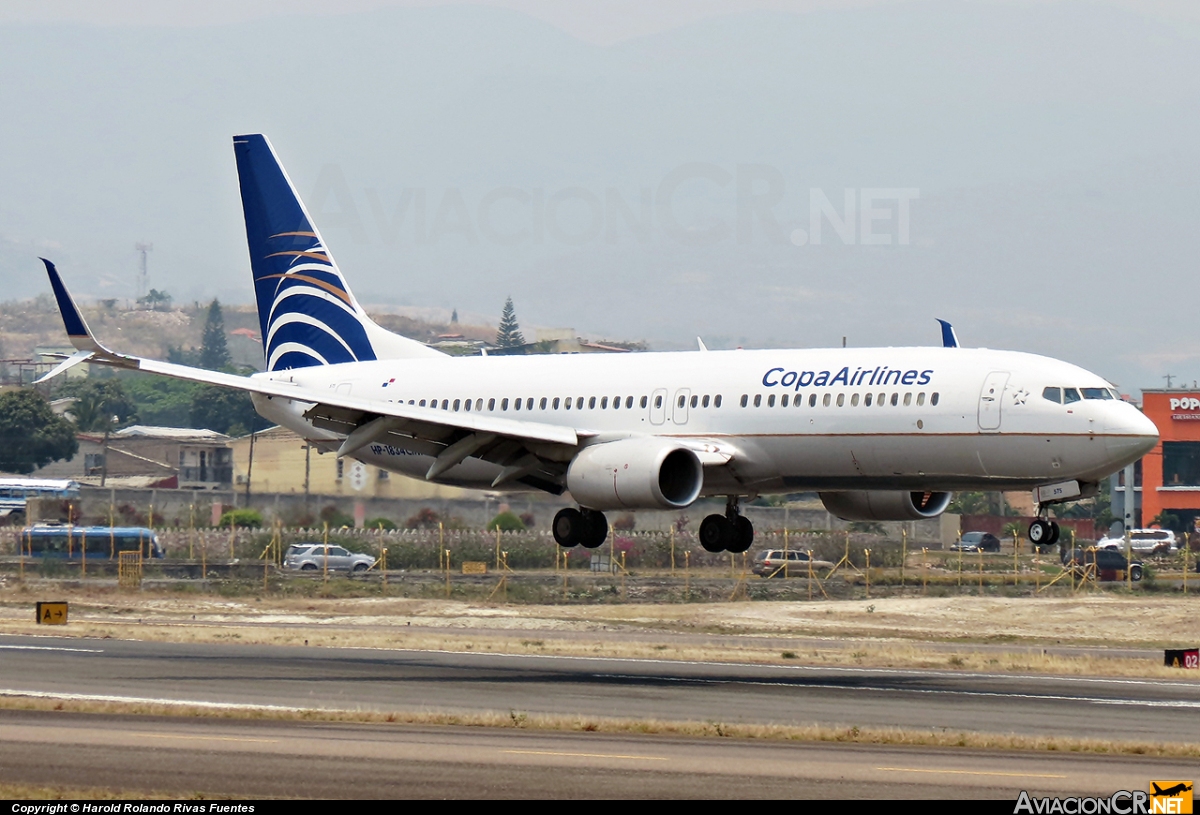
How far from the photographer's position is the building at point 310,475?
7475 centimetres

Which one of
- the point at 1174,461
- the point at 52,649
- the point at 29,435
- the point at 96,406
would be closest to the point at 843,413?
the point at 52,649

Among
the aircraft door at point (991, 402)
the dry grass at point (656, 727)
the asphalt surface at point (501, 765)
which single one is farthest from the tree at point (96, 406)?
the asphalt surface at point (501, 765)

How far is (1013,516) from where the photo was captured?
490 ft

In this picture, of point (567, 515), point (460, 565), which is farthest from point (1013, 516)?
point (567, 515)

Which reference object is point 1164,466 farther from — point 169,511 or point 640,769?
point 640,769

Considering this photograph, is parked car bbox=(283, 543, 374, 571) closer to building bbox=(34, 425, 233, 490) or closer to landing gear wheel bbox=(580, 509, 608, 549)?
building bbox=(34, 425, 233, 490)

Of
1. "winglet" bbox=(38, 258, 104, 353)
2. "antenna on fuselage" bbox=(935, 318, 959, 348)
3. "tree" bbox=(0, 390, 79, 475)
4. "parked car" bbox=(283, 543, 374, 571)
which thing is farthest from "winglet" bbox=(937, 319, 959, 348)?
"tree" bbox=(0, 390, 79, 475)

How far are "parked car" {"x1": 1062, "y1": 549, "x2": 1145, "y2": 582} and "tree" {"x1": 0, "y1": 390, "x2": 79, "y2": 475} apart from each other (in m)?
80.1

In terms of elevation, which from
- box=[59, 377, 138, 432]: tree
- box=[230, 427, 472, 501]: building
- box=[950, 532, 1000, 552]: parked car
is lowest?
box=[950, 532, 1000, 552]: parked car

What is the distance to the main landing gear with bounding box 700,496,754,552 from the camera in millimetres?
47750

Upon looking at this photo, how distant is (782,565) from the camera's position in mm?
88500

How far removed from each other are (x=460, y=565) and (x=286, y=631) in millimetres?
21678

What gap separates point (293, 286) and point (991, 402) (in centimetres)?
2394

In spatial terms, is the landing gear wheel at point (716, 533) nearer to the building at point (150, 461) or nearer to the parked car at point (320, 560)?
the parked car at point (320, 560)
